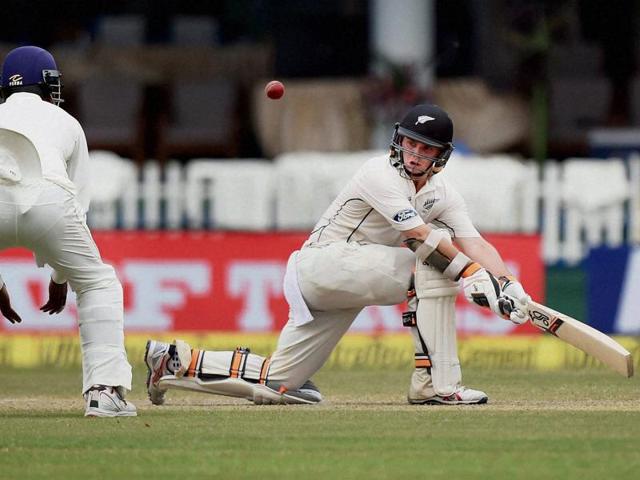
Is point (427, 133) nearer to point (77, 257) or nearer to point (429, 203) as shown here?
point (429, 203)

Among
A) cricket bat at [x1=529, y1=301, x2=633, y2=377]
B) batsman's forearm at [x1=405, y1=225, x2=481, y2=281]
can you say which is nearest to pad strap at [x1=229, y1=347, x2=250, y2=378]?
batsman's forearm at [x1=405, y1=225, x2=481, y2=281]

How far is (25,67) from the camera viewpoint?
7422 millimetres

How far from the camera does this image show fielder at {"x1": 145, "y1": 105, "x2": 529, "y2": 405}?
7.56 m

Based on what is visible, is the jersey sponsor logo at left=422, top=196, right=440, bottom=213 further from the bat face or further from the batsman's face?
the bat face

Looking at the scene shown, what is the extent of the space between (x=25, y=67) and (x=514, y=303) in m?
2.38

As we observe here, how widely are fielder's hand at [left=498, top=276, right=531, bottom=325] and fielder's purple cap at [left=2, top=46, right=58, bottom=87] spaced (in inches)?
88.0

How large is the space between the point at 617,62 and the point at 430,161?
9.36 meters

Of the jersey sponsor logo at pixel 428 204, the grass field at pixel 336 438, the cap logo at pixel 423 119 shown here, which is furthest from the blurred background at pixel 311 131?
the cap logo at pixel 423 119

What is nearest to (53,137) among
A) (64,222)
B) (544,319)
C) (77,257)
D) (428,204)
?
(64,222)

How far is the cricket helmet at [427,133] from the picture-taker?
758 centimetres

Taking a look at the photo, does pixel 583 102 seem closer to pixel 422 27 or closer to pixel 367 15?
pixel 422 27

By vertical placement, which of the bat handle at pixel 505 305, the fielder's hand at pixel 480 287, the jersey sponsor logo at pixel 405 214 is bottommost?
the bat handle at pixel 505 305

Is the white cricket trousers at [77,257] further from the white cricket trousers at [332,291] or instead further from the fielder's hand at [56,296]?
the white cricket trousers at [332,291]

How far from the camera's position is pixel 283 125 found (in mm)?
15914
